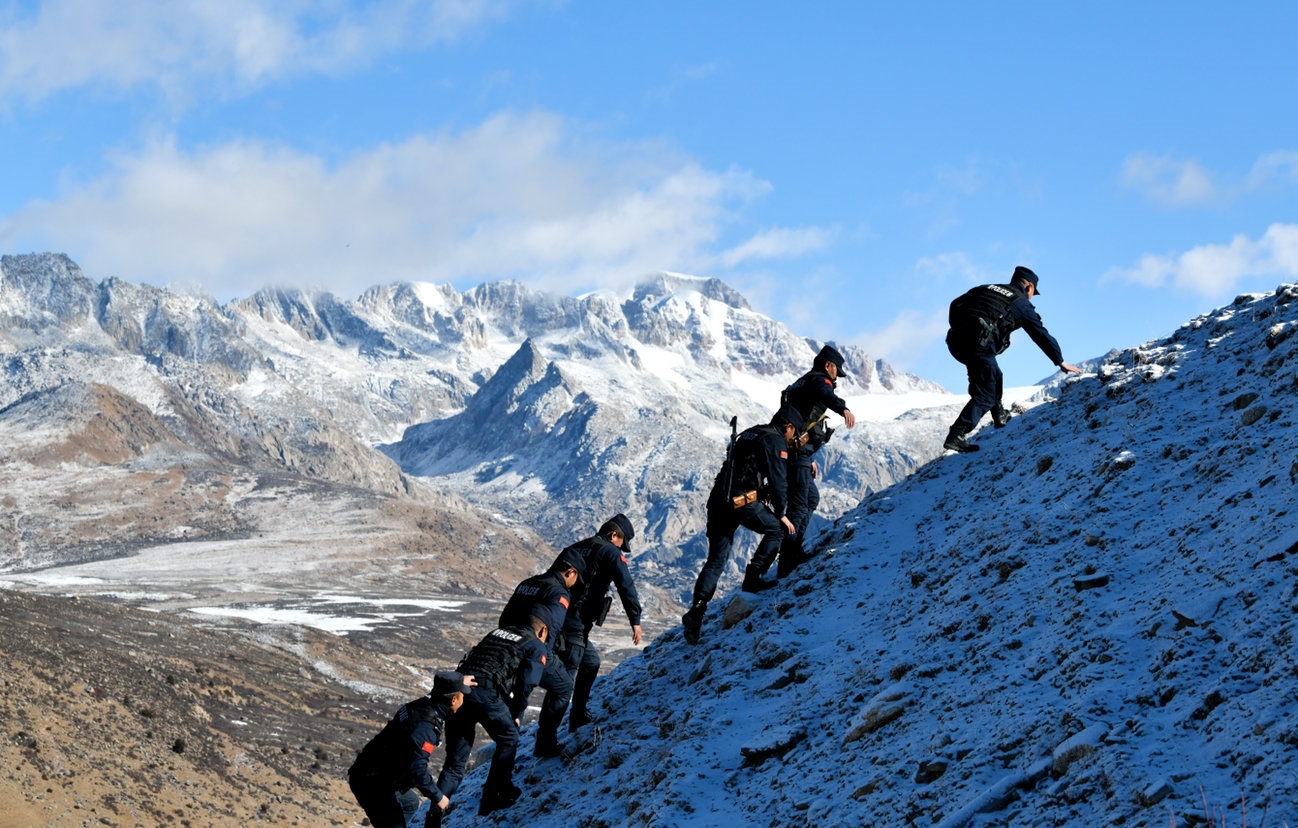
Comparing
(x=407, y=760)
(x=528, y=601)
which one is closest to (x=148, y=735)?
(x=407, y=760)

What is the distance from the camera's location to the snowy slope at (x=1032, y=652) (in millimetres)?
6961

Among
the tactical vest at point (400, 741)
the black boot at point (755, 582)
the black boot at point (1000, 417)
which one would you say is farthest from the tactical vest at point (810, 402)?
the tactical vest at point (400, 741)

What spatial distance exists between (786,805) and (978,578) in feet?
11.6

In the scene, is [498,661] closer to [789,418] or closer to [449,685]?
[449,685]

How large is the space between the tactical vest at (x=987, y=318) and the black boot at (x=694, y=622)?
5.13m

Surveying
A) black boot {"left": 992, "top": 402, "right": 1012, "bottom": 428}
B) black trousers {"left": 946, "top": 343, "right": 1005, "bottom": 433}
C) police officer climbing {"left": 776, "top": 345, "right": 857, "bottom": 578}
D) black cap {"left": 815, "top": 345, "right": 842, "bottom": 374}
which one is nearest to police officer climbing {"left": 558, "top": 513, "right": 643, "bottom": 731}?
police officer climbing {"left": 776, "top": 345, "right": 857, "bottom": 578}

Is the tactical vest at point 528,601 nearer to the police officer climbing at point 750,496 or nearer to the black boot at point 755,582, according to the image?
the police officer climbing at point 750,496

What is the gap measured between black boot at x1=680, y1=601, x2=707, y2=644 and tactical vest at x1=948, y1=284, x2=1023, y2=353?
202 inches

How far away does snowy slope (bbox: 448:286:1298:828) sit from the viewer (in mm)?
6961

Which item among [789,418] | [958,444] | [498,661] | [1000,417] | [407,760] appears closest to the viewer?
[407,760]

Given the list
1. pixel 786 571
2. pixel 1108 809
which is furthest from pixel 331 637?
pixel 1108 809

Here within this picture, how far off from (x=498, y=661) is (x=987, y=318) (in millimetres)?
8001

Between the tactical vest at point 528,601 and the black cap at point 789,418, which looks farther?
the black cap at point 789,418

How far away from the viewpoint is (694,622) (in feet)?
46.0
